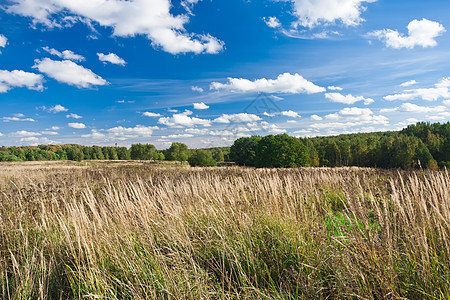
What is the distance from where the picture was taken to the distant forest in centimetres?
5318

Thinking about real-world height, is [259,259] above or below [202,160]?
above

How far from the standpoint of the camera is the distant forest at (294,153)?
53184 millimetres

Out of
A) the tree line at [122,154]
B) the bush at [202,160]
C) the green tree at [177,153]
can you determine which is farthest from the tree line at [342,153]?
the green tree at [177,153]

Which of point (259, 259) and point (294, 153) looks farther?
point (294, 153)

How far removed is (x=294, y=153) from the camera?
5338cm

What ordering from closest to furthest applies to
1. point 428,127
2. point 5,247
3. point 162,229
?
point 162,229
point 5,247
point 428,127

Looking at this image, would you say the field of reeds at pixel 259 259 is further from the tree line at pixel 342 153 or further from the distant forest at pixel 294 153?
the tree line at pixel 342 153

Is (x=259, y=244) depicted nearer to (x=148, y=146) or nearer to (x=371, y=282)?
(x=371, y=282)

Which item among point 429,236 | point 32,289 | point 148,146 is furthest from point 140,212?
point 148,146

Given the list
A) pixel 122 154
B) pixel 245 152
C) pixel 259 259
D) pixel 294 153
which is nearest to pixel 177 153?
pixel 245 152

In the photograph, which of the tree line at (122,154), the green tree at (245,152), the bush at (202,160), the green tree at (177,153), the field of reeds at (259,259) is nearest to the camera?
the field of reeds at (259,259)

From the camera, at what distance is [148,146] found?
83500mm

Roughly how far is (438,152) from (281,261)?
75.9 metres

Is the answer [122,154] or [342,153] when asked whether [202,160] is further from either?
[122,154]
